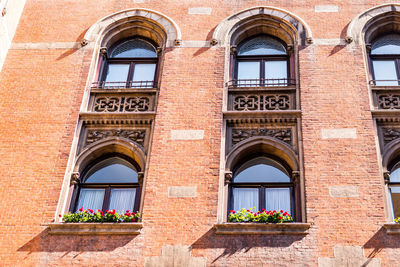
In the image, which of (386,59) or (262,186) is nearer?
(262,186)

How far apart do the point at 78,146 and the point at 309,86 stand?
18.3 feet

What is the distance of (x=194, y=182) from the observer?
12883 millimetres

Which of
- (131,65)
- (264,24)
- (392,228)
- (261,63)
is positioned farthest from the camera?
(264,24)

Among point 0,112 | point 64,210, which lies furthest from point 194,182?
point 0,112

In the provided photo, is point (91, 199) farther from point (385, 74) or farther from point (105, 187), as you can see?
point (385, 74)

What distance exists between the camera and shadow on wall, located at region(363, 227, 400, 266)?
11.6 metres

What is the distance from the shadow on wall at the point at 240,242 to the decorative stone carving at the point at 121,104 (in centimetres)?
410

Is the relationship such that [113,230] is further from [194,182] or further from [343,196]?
[343,196]

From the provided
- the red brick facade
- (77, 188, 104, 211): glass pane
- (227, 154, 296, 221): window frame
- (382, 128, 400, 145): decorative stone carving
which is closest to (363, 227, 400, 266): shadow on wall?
the red brick facade

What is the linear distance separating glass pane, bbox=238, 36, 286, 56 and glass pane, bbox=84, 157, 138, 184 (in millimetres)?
4512

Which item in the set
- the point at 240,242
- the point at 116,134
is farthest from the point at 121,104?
the point at 240,242

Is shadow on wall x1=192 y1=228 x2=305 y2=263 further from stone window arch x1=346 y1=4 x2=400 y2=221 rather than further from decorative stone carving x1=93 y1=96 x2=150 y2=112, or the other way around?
decorative stone carving x1=93 y1=96 x2=150 y2=112

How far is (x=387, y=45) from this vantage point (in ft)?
52.8

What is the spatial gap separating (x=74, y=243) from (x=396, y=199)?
6.69 metres
